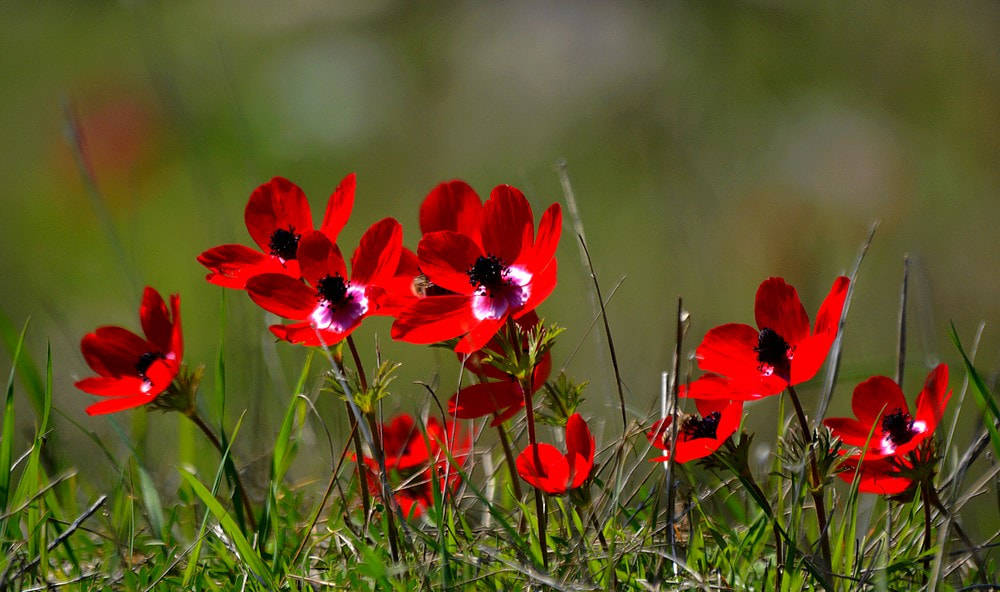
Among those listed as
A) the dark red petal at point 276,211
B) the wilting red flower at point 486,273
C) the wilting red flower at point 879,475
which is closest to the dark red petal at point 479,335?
the wilting red flower at point 486,273

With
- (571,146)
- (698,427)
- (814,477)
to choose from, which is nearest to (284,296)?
(698,427)

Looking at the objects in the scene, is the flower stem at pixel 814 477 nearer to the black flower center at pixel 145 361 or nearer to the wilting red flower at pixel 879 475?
the wilting red flower at pixel 879 475

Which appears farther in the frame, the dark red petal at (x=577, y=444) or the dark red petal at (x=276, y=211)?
the dark red petal at (x=276, y=211)

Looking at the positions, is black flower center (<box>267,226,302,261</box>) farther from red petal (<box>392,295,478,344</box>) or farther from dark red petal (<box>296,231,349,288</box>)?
red petal (<box>392,295,478,344</box>)

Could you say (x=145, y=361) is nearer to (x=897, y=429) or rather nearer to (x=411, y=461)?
(x=411, y=461)

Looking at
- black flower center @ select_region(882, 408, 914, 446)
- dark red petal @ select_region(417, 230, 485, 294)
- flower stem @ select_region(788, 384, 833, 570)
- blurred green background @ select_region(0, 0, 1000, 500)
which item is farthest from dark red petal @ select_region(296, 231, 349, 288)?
blurred green background @ select_region(0, 0, 1000, 500)

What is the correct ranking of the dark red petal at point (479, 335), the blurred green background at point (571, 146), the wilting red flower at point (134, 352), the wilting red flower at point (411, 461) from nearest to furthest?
1. the dark red petal at point (479, 335)
2. the wilting red flower at point (134, 352)
3. the wilting red flower at point (411, 461)
4. the blurred green background at point (571, 146)

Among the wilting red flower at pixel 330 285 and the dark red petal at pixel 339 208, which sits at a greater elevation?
the dark red petal at pixel 339 208
